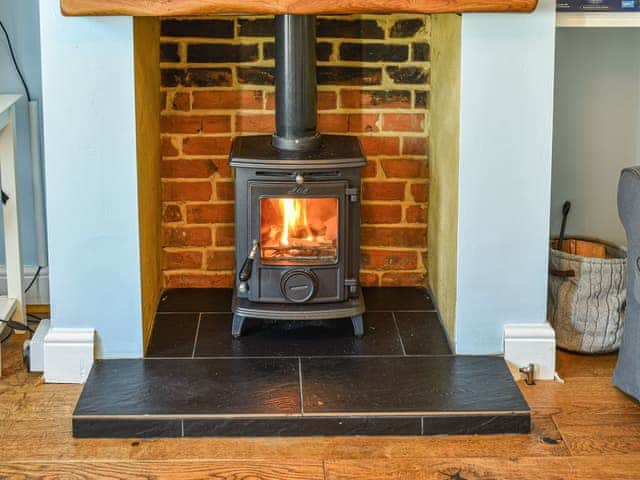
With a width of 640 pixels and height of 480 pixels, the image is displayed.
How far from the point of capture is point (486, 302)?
10.8 ft

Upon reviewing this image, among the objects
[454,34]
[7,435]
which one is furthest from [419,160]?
[7,435]

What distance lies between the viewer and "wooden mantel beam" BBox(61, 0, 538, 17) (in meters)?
2.96

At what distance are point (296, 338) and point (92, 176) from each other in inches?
31.9

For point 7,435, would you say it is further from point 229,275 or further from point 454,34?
point 454,34

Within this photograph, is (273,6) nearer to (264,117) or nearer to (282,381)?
(264,117)

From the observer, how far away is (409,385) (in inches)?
123

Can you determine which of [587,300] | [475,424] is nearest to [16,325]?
[475,424]

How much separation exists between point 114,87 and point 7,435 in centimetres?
100

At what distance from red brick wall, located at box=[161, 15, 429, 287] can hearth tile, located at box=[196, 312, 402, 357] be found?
351 mm

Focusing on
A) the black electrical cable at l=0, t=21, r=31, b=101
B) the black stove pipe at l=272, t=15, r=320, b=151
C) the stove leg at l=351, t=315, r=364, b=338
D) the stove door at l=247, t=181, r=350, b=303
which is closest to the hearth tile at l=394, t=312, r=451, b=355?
the stove leg at l=351, t=315, r=364, b=338

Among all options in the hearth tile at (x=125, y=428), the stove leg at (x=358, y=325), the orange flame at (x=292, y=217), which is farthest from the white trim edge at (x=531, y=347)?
the hearth tile at (x=125, y=428)

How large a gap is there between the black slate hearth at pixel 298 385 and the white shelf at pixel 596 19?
1.01 metres

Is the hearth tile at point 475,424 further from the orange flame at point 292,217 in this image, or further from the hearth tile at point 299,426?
the orange flame at point 292,217

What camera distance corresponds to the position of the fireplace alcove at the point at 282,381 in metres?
2.96
